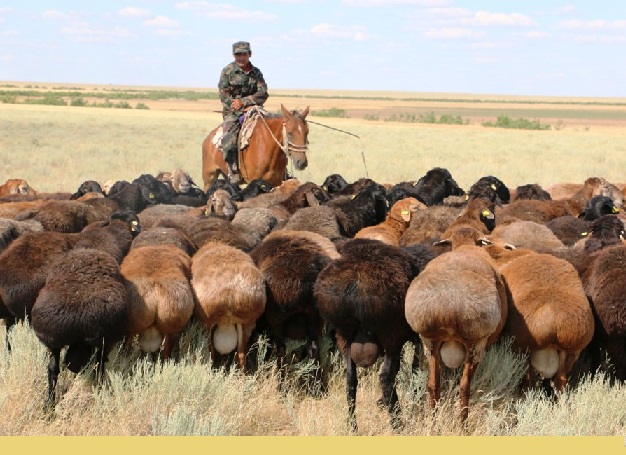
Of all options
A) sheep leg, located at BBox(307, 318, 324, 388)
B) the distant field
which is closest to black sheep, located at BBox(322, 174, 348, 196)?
the distant field

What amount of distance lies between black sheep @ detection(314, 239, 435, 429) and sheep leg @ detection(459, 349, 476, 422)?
0.53 m

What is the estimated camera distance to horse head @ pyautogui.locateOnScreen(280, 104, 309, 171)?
51.2 feet

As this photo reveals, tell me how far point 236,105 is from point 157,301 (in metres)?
A: 11.1

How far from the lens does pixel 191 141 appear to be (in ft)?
133

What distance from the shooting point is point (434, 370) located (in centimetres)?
587

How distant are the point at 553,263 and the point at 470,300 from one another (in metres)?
1.43

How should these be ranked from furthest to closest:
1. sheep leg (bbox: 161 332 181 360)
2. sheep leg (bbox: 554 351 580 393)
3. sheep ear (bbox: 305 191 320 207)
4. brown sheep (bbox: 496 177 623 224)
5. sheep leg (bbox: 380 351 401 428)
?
sheep ear (bbox: 305 191 320 207), brown sheep (bbox: 496 177 623 224), sheep leg (bbox: 161 332 181 360), sheep leg (bbox: 554 351 580 393), sheep leg (bbox: 380 351 401 428)

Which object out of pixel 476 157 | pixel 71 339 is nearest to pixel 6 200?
pixel 71 339

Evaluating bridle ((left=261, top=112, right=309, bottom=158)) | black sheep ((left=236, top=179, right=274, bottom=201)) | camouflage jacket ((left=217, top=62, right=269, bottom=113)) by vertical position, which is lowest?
black sheep ((left=236, top=179, right=274, bottom=201))

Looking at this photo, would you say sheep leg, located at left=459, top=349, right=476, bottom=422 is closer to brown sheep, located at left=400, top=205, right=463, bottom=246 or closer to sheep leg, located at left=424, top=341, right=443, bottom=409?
sheep leg, located at left=424, top=341, right=443, bottom=409

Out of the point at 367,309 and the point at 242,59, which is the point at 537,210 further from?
the point at 242,59

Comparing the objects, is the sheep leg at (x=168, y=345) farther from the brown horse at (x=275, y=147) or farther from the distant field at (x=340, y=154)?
the distant field at (x=340, y=154)

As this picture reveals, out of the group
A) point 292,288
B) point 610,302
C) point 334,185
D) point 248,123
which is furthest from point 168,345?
point 248,123

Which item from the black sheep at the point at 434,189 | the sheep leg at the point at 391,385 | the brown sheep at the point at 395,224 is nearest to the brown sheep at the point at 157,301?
the sheep leg at the point at 391,385
